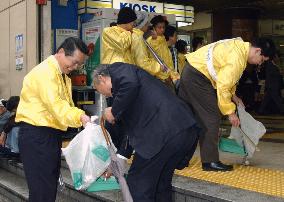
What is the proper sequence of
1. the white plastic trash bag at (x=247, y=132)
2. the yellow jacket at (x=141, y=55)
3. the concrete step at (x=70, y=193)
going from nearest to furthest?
1. the concrete step at (x=70, y=193)
2. the white plastic trash bag at (x=247, y=132)
3. the yellow jacket at (x=141, y=55)

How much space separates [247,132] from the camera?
4.78 meters

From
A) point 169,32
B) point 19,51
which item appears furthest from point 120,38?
point 19,51

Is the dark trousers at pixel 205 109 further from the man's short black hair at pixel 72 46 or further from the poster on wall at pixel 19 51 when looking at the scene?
the poster on wall at pixel 19 51

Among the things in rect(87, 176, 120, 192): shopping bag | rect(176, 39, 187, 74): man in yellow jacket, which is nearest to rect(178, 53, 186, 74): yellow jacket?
rect(176, 39, 187, 74): man in yellow jacket

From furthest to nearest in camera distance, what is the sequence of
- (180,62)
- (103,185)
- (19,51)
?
1. (19,51)
2. (180,62)
3. (103,185)

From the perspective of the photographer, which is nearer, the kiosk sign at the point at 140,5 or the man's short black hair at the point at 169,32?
the man's short black hair at the point at 169,32

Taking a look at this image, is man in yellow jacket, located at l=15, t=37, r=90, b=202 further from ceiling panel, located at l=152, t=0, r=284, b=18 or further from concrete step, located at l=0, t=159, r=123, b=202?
ceiling panel, located at l=152, t=0, r=284, b=18

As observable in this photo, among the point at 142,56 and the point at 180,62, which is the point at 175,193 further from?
the point at 180,62

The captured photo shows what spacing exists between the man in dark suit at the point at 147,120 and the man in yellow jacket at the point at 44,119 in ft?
1.37

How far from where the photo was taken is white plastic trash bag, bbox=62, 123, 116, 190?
3439 mm

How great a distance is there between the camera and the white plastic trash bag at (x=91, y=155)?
344 centimetres

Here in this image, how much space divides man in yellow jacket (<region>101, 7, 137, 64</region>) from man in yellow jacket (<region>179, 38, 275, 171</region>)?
3.59ft

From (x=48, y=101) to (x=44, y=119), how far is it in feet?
0.64

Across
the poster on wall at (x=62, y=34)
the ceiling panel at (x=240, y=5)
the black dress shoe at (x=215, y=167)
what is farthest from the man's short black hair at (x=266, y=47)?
the ceiling panel at (x=240, y=5)
